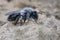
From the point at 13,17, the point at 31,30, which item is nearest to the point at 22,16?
the point at 13,17

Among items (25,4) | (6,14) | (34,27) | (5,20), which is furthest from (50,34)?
(25,4)

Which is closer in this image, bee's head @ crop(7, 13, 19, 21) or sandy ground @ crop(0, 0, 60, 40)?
sandy ground @ crop(0, 0, 60, 40)

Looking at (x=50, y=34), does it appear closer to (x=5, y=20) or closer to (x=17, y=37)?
(x=17, y=37)

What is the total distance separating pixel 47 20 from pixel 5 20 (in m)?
0.60

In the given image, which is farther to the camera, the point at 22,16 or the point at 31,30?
the point at 22,16

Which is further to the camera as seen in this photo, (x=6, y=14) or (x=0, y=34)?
(x=6, y=14)

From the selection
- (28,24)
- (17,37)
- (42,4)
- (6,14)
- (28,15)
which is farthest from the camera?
(42,4)

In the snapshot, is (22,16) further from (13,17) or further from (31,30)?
(31,30)

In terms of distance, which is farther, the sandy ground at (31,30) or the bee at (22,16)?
the bee at (22,16)

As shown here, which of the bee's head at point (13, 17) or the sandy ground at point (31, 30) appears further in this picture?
the bee's head at point (13, 17)

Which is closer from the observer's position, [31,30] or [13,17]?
[31,30]

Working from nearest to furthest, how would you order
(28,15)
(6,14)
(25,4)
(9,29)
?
(9,29)
(28,15)
(6,14)
(25,4)

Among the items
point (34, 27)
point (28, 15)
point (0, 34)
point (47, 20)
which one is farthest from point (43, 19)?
point (0, 34)

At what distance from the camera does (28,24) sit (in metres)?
2.47
